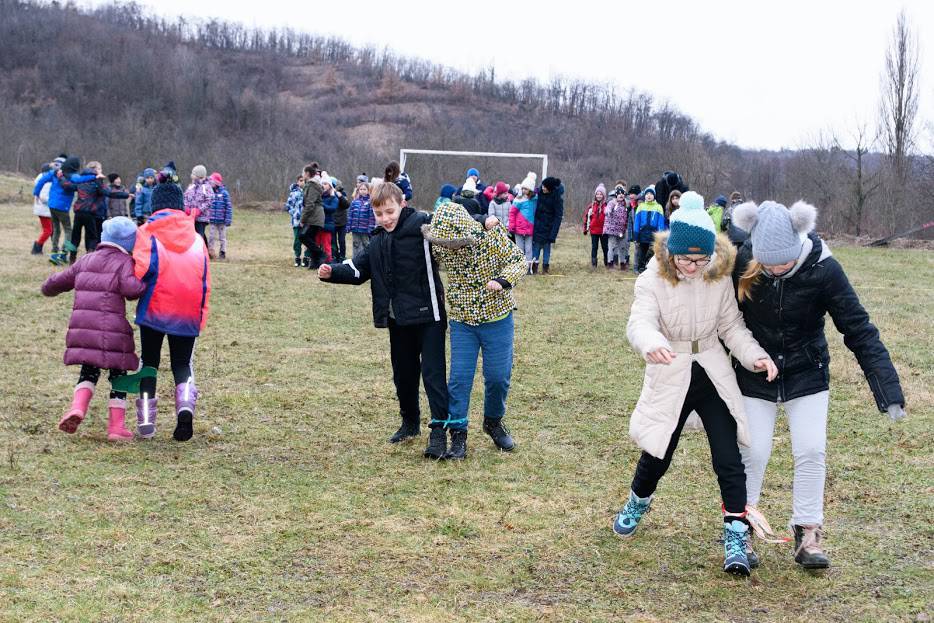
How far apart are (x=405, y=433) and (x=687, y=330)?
3.11 m

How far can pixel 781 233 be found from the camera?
4.56 metres

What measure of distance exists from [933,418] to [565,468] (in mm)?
3535

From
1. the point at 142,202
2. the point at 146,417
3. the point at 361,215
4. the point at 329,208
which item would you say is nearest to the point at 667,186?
the point at 361,215

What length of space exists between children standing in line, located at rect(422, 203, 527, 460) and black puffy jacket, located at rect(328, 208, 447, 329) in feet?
0.36

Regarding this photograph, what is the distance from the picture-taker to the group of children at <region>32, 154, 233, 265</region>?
1662 centimetres

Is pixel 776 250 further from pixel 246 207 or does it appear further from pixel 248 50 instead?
pixel 248 50

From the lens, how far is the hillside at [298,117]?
143 ft

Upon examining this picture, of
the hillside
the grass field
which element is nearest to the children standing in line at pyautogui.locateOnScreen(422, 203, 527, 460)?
the grass field

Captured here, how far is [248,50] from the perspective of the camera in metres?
96.4

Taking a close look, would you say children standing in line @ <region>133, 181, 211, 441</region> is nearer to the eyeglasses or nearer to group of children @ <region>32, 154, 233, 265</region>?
the eyeglasses

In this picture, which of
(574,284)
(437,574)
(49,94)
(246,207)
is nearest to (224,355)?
(437,574)

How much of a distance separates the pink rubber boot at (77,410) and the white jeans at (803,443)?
4.45m

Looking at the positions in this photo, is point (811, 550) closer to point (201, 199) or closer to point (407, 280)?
point (407, 280)

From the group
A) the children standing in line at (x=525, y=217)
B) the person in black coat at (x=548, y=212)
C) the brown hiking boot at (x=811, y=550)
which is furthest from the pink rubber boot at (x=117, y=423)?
the children standing in line at (x=525, y=217)
